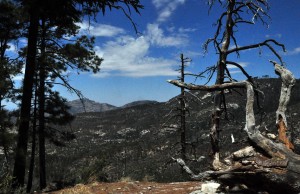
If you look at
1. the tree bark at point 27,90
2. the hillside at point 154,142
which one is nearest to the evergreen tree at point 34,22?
the tree bark at point 27,90

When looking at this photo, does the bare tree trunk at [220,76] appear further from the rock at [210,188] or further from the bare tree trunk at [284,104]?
the bare tree trunk at [284,104]

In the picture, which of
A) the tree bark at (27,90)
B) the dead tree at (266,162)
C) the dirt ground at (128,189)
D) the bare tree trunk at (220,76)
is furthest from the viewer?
the tree bark at (27,90)

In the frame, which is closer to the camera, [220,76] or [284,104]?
[284,104]

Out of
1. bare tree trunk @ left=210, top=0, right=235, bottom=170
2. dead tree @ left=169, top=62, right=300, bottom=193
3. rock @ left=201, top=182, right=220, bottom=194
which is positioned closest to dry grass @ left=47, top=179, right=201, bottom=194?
rock @ left=201, top=182, right=220, bottom=194

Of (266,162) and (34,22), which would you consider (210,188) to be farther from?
(34,22)

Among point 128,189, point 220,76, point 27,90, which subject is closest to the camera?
point 128,189

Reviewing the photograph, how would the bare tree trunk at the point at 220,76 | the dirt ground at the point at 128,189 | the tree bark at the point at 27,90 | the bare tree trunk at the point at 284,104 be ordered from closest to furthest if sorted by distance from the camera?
the bare tree trunk at the point at 284,104 < the dirt ground at the point at 128,189 < the bare tree trunk at the point at 220,76 < the tree bark at the point at 27,90

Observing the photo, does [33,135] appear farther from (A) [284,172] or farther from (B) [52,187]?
(A) [284,172]

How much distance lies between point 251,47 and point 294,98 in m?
113

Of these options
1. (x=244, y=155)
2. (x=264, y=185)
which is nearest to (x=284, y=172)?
(x=264, y=185)

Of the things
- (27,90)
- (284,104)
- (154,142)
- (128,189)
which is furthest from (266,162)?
(154,142)

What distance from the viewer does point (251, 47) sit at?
1124 centimetres

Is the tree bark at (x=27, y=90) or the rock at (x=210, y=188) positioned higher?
the tree bark at (x=27, y=90)

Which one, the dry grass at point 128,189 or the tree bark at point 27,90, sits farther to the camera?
the tree bark at point 27,90
